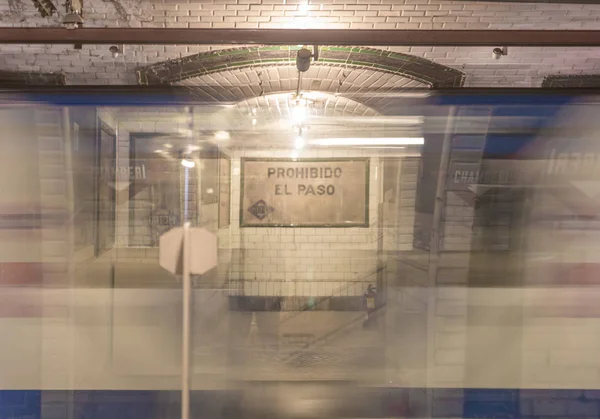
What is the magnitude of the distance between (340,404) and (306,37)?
2383 millimetres

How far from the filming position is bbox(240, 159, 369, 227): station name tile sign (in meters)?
3.32

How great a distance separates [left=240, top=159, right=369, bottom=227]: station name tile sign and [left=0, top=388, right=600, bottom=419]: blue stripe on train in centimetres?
122

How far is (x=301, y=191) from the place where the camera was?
334cm

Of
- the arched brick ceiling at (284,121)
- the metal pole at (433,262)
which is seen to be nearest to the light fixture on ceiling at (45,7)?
the arched brick ceiling at (284,121)

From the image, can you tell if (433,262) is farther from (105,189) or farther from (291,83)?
(105,189)

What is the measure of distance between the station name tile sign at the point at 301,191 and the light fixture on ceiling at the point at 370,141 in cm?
11

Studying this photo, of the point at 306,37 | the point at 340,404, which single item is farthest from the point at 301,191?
the point at 340,404

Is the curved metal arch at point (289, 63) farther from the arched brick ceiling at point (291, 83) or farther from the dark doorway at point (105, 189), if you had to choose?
the dark doorway at point (105, 189)

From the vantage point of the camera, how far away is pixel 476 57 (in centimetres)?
333

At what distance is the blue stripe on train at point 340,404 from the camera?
3.36 meters

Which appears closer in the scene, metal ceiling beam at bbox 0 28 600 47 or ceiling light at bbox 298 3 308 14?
metal ceiling beam at bbox 0 28 600 47

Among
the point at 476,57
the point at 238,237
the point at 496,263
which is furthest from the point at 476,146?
the point at 238,237

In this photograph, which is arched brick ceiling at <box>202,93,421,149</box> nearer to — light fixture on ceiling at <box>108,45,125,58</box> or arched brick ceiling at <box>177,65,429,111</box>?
arched brick ceiling at <box>177,65,429,111</box>

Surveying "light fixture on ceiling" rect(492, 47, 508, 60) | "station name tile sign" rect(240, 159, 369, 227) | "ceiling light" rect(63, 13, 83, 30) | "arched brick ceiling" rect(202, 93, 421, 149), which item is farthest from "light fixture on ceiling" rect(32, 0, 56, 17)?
"light fixture on ceiling" rect(492, 47, 508, 60)
